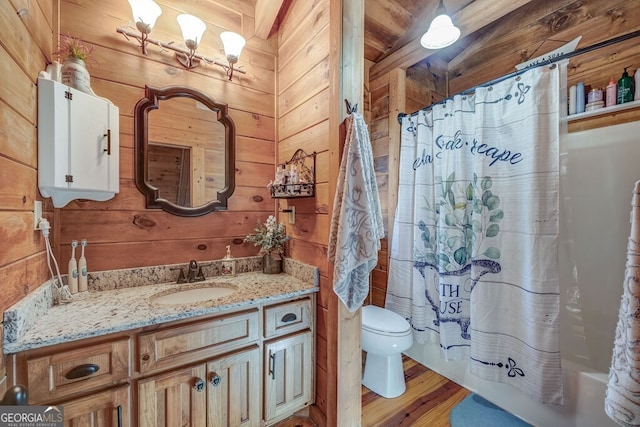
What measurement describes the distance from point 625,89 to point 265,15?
2.34 m

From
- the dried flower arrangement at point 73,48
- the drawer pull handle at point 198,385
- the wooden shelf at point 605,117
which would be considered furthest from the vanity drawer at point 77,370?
the wooden shelf at point 605,117

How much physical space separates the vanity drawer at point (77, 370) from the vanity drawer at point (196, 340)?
0.24ft

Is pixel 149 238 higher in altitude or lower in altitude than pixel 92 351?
higher

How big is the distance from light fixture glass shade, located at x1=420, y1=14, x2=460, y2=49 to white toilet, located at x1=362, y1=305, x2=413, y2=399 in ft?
6.40

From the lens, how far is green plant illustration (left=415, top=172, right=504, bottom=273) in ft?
5.18

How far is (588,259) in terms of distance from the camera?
5.60 ft

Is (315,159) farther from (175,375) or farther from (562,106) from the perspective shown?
(562,106)

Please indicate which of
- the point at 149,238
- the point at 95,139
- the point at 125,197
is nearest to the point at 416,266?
the point at 149,238

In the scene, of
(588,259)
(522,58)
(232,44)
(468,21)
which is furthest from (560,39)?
(232,44)

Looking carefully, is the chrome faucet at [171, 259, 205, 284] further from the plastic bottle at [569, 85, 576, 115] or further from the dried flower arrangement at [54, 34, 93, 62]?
the plastic bottle at [569, 85, 576, 115]

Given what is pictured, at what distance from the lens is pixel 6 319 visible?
0.82 m

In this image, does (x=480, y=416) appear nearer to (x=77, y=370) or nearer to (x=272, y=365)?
(x=272, y=365)

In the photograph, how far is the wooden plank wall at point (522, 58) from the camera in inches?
66.4

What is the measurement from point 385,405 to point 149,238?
70.5 inches
